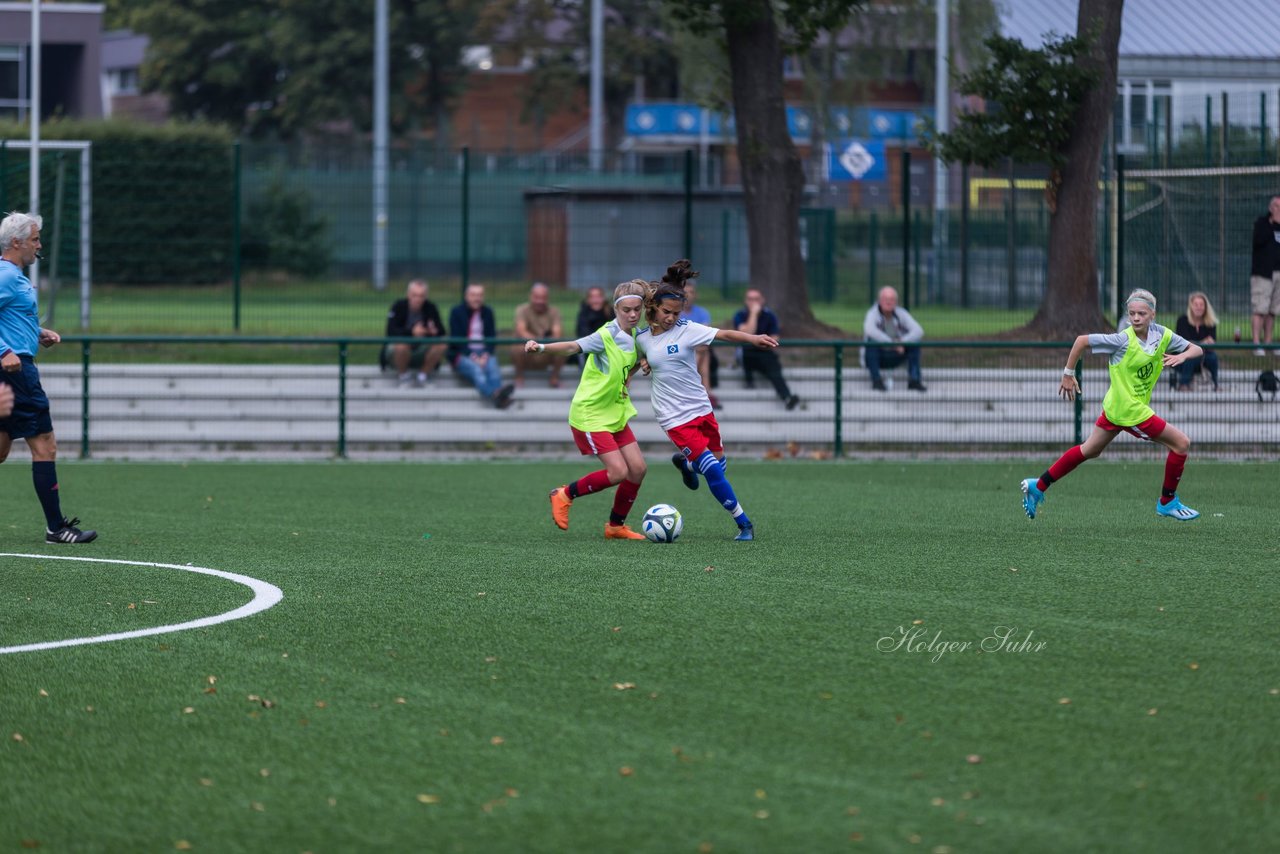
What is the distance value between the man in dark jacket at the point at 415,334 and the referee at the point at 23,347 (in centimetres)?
849

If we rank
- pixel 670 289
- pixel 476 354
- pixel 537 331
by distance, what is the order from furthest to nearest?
pixel 537 331 → pixel 476 354 → pixel 670 289

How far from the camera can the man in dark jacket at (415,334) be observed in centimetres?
1891

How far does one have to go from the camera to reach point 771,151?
72.7 feet

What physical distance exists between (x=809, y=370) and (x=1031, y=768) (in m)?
13.7

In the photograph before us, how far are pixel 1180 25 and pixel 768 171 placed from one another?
11.9 meters

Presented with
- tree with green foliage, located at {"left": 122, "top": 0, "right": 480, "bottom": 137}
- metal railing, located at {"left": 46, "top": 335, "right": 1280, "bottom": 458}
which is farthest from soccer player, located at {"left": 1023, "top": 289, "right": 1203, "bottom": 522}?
tree with green foliage, located at {"left": 122, "top": 0, "right": 480, "bottom": 137}

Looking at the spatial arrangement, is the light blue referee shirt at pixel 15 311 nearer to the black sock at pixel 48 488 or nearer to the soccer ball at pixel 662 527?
the black sock at pixel 48 488

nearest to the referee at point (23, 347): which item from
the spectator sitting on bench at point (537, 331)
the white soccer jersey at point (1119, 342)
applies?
the white soccer jersey at point (1119, 342)

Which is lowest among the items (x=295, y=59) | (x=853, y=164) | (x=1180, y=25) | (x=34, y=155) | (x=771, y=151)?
(x=34, y=155)

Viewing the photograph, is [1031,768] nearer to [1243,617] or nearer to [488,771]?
[488,771]

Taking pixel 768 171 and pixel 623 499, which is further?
pixel 768 171

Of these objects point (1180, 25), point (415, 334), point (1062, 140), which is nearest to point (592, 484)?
point (415, 334)

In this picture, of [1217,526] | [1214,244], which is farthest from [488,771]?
[1214,244]
